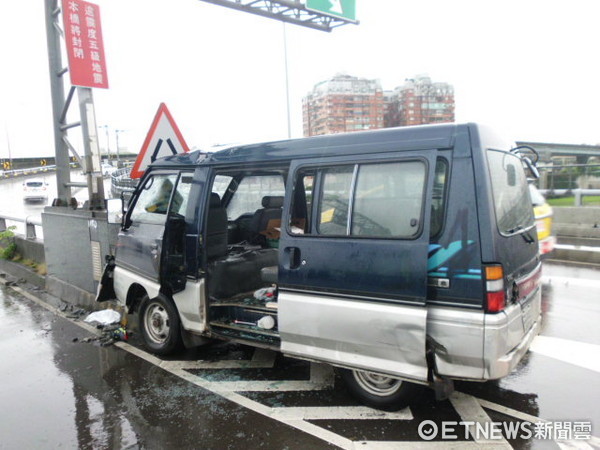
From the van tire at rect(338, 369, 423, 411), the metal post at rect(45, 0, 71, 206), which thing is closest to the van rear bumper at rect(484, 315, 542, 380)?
the van tire at rect(338, 369, 423, 411)

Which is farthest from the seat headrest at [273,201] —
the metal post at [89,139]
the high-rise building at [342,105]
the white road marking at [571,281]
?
the high-rise building at [342,105]

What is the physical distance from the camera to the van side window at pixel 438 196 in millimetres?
3031

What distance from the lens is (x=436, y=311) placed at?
9.90 feet

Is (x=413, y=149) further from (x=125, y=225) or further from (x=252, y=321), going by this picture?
(x=125, y=225)

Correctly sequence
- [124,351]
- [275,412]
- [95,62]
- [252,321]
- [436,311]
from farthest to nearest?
1. [95,62]
2. [124,351]
3. [252,321]
4. [275,412]
5. [436,311]

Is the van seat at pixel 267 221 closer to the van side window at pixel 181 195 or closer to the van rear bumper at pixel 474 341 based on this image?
the van side window at pixel 181 195

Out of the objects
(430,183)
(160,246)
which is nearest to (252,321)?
(160,246)

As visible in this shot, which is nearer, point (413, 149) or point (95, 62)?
point (413, 149)

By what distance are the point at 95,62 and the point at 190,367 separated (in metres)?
6.23

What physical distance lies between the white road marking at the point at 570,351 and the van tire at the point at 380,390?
1622mm

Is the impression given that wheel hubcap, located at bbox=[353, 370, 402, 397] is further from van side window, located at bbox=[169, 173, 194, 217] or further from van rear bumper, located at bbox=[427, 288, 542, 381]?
van side window, located at bbox=[169, 173, 194, 217]

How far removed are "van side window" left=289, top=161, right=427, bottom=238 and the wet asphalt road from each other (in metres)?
1.48

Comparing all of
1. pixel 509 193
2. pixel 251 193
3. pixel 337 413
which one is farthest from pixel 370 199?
pixel 251 193

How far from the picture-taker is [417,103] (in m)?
35.8
